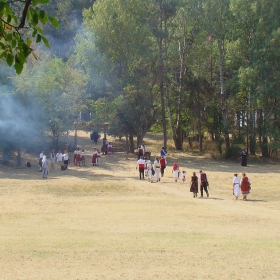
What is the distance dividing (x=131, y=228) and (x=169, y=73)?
31838mm

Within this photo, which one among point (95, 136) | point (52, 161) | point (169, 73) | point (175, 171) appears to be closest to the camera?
point (175, 171)

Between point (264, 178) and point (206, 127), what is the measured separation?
15249 mm

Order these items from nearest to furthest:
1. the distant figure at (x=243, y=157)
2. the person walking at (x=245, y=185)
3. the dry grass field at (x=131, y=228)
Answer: the dry grass field at (x=131, y=228), the person walking at (x=245, y=185), the distant figure at (x=243, y=157)

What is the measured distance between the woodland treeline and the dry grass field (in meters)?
9.24

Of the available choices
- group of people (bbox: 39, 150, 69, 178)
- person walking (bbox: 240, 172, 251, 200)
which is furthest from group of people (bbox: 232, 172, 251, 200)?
group of people (bbox: 39, 150, 69, 178)

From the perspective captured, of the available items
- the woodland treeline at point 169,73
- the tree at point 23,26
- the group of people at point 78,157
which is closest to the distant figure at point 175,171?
the group of people at point 78,157

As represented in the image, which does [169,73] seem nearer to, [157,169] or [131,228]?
[157,169]

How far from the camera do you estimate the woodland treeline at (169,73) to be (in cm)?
4072

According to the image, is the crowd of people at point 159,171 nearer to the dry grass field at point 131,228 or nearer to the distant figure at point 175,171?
the distant figure at point 175,171

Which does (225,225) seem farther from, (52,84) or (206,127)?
(206,127)

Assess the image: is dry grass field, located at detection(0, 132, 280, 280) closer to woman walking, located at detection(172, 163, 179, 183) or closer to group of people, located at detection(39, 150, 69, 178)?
woman walking, located at detection(172, 163, 179, 183)

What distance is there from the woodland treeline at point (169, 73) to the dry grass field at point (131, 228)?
9.24 metres

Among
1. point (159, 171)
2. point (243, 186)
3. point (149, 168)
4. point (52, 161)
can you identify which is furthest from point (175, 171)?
point (52, 161)

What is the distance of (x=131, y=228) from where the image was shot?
16.4m
